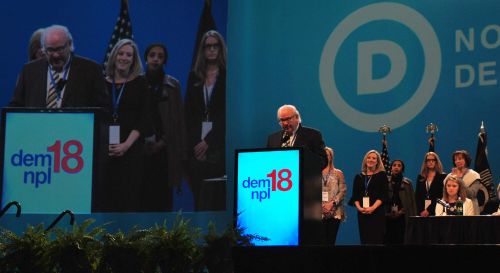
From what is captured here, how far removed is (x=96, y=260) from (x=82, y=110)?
19.4ft

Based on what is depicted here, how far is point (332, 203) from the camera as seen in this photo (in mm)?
7668

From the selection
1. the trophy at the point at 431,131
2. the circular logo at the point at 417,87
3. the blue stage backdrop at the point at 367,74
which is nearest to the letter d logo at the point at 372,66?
the blue stage backdrop at the point at 367,74

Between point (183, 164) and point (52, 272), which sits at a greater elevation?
point (183, 164)

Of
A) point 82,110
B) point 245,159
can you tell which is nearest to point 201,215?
point 82,110

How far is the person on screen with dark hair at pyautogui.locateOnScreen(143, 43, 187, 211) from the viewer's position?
1015 centimetres

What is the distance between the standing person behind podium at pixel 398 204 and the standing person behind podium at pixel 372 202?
0.63 ft

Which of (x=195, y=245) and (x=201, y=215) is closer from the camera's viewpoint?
(x=195, y=245)

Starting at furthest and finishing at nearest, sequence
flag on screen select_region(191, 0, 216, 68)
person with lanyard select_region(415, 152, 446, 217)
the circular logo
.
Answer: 1. flag on screen select_region(191, 0, 216, 68)
2. the circular logo
3. person with lanyard select_region(415, 152, 446, 217)

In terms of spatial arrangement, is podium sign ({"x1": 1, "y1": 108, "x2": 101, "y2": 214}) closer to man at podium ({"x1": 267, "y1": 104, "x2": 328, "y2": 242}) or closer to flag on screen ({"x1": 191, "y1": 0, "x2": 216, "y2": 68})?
flag on screen ({"x1": 191, "y1": 0, "x2": 216, "y2": 68})

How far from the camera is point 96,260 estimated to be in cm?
339

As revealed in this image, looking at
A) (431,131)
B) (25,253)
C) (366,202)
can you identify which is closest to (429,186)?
(366,202)

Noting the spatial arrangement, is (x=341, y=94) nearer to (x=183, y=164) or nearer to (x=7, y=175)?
(x=183, y=164)

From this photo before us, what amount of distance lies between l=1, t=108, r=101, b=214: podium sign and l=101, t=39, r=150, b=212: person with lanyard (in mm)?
845

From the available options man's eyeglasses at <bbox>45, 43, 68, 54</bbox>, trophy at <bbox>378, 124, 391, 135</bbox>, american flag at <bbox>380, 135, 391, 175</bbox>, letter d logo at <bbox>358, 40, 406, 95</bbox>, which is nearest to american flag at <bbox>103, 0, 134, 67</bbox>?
man's eyeglasses at <bbox>45, 43, 68, 54</bbox>
